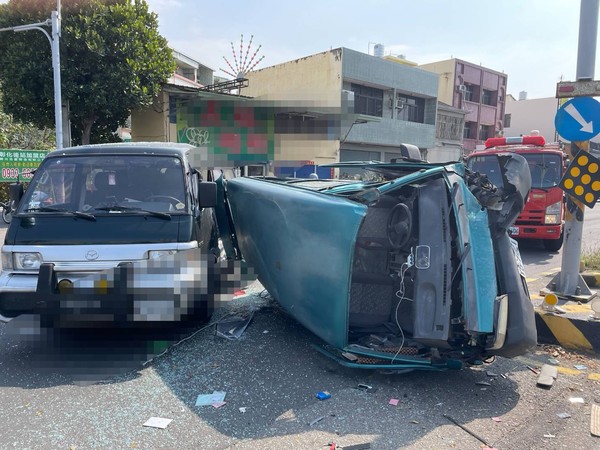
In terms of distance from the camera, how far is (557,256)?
31.7ft

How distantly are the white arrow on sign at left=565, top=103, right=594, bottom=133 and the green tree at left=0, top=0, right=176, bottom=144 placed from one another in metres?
13.6

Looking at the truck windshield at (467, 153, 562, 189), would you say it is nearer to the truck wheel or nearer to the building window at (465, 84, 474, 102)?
the truck wheel

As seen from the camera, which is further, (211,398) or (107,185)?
(107,185)

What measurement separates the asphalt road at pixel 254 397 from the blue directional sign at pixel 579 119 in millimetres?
2377

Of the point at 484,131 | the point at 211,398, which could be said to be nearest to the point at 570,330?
the point at 211,398

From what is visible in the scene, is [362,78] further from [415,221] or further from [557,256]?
[415,221]

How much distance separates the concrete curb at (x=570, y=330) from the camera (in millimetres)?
4398

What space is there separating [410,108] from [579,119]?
81.5ft

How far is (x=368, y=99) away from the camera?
25797mm

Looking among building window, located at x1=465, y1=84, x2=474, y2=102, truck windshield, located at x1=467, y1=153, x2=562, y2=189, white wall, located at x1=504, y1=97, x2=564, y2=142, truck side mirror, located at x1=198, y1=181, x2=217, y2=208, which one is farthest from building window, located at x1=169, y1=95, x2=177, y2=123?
white wall, located at x1=504, y1=97, x2=564, y2=142

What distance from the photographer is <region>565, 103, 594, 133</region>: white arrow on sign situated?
4973 mm

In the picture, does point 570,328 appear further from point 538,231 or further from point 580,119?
point 538,231

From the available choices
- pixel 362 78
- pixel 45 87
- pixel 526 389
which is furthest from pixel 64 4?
pixel 526 389

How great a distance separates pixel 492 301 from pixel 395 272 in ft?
2.79
